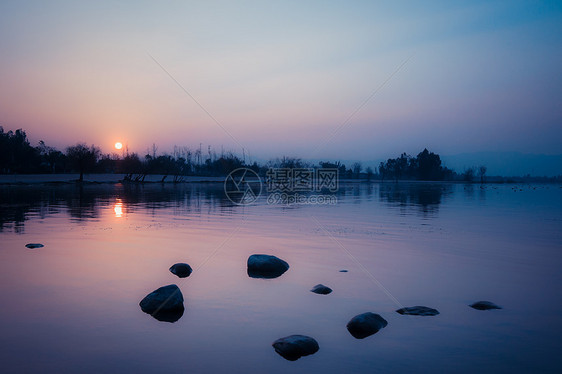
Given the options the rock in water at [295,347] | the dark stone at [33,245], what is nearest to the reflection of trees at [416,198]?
the dark stone at [33,245]

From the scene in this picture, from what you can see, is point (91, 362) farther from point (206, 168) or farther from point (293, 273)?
point (206, 168)

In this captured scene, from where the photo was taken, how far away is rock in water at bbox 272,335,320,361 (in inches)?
268

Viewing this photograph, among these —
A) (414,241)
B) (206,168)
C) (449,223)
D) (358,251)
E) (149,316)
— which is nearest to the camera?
(149,316)

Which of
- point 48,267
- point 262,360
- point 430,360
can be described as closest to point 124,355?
point 262,360

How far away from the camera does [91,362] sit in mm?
6418

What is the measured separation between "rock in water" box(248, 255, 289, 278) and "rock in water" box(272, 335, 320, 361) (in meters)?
4.92

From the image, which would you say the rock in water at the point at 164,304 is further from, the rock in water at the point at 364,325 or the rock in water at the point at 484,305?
the rock in water at the point at 484,305

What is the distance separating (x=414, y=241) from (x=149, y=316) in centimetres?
1281

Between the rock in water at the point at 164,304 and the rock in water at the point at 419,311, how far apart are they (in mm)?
4870

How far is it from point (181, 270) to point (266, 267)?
8.35 feet

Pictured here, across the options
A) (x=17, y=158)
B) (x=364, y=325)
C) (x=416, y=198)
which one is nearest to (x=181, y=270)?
(x=364, y=325)

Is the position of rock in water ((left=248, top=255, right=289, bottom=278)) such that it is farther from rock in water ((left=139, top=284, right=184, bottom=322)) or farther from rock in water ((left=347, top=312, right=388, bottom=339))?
rock in water ((left=347, top=312, right=388, bottom=339))

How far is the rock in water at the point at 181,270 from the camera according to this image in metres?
11.7

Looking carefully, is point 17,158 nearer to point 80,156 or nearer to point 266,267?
point 80,156
